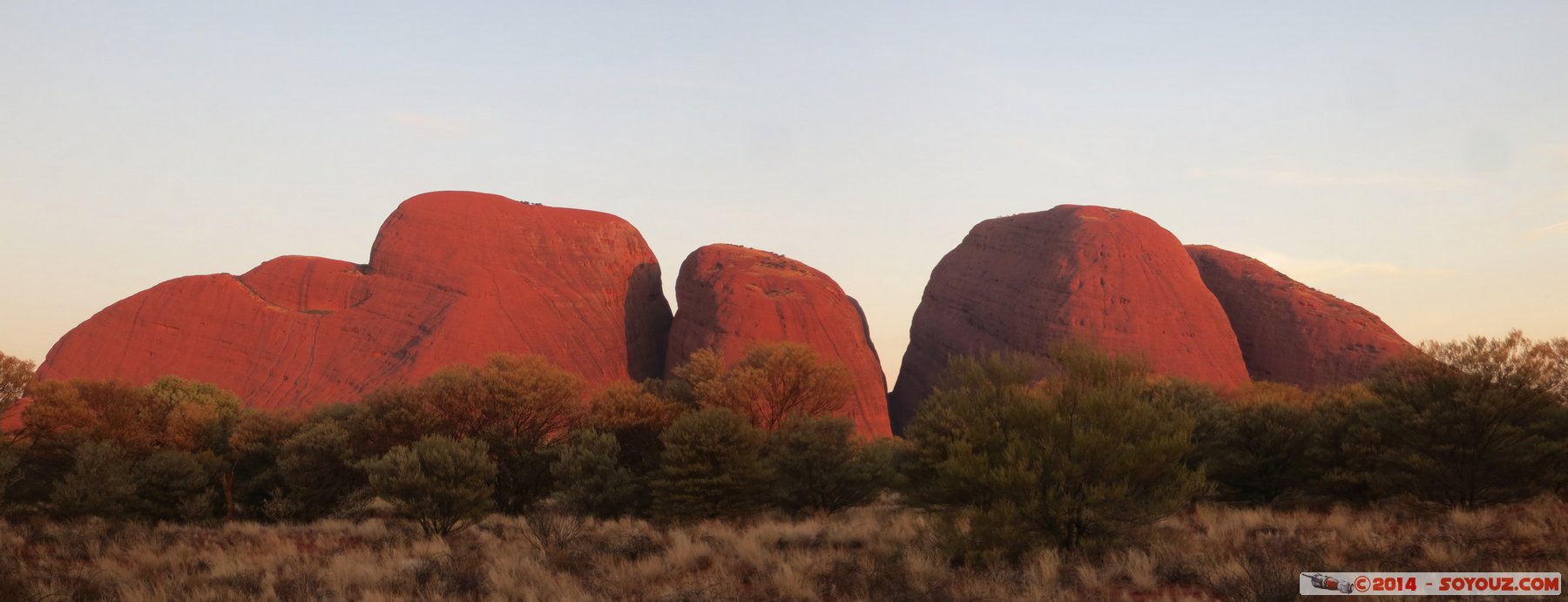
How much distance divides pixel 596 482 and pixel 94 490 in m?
14.7

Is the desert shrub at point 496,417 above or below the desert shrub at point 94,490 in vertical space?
above

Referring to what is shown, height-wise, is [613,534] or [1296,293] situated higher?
[1296,293]

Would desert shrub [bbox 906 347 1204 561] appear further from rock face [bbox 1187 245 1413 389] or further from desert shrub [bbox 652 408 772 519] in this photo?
rock face [bbox 1187 245 1413 389]

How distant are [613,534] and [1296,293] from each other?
61658 millimetres

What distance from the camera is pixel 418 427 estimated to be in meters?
31.1

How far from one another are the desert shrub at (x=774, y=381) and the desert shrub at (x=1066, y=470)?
1997 centimetres

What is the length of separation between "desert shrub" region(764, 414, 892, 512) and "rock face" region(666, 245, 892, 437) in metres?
30.7

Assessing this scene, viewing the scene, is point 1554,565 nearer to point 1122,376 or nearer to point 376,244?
point 1122,376

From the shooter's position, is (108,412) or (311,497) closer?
(311,497)

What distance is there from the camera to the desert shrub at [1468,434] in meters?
20.2

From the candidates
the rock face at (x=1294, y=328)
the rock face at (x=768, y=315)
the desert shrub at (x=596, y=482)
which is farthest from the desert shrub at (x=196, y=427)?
the rock face at (x=1294, y=328)

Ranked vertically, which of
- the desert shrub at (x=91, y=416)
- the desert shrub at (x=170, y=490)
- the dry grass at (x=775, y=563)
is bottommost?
the desert shrub at (x=170, y=490)

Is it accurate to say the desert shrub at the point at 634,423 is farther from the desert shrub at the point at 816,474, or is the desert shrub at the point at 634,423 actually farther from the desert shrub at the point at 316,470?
the desert shrub at the point at 316,470

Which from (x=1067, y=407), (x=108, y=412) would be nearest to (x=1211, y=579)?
(x=1067, y=407)
